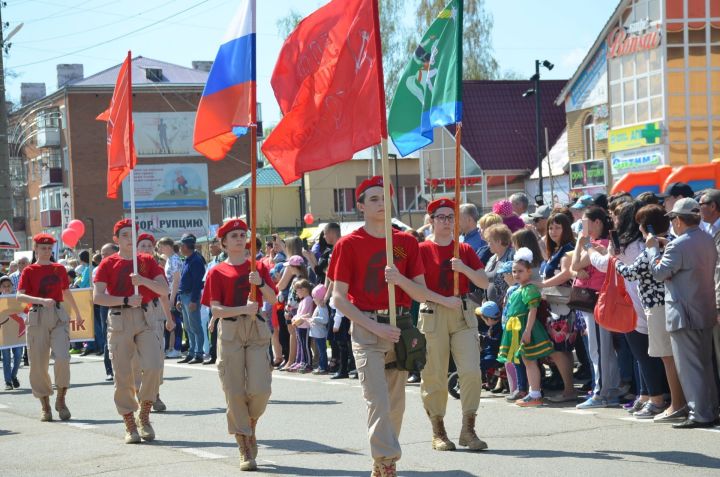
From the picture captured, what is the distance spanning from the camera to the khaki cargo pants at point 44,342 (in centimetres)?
1342

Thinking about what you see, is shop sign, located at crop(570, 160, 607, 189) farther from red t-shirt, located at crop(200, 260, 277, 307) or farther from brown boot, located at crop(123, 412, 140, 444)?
red t-shirt, located at crop(200, 260, 277, 307)

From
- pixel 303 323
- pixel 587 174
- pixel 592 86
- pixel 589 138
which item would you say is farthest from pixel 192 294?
pixel 589 138

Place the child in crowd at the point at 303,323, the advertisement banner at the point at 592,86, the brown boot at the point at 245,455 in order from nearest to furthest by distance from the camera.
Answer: the brown boot at the point at 245,455 < the child in crowd at the point at 303,323 < the advertisement banner at the point at 592,86

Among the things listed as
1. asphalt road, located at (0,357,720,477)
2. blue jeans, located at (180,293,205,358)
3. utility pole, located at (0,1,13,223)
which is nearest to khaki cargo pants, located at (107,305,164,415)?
asphalt road, located at (0,357,720,477)

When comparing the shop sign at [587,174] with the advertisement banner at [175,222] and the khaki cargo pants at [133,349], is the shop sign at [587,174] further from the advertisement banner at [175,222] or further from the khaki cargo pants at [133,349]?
the khaki cargo pants at [133,349]

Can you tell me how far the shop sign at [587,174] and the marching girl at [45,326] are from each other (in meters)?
36.8

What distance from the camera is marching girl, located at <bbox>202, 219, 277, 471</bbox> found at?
31.2ft

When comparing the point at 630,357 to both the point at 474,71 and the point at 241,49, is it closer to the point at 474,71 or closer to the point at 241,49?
the point at 241,49

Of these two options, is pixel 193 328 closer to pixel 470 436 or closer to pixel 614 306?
pixel 614 306

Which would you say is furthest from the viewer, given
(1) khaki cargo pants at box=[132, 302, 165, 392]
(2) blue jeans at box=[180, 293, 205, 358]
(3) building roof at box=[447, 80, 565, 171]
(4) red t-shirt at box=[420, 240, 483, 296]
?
(3) building roof at box=[447, 80, 565, 171]

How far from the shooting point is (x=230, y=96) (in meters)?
10.2

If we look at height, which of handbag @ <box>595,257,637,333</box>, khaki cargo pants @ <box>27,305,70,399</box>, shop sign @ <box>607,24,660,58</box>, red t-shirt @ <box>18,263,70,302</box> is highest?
shop sign @ <box>607,24,660,58</box>

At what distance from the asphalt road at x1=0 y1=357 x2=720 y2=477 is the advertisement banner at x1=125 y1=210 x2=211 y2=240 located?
218 feet

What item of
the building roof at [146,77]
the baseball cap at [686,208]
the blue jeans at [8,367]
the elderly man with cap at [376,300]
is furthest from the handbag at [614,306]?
the building roof at [146,77]
